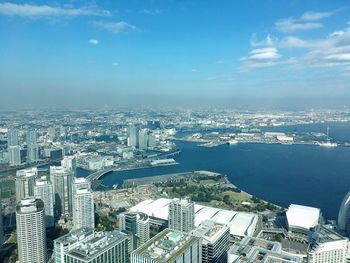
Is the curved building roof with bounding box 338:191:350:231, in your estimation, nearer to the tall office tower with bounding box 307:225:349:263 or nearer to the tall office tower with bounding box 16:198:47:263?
the tall office tower with bounding box 307:225:349:263

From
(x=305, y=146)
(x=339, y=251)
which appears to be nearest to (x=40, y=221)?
(x=339, y=251)

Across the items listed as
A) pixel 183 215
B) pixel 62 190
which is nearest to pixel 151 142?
pixel 62 190

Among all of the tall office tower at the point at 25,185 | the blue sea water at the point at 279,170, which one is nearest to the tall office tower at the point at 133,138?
the blue sea water at the point at 279,170

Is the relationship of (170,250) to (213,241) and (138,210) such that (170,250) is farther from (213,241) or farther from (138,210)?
(138,210)

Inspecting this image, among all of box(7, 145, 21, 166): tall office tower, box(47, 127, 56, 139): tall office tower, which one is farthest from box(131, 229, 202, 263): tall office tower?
box(47, 127, 56, 139): tall office tower

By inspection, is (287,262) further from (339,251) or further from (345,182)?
(345,182)

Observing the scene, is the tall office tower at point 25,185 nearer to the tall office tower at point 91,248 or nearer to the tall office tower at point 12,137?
the tall office tower at point 91,248
